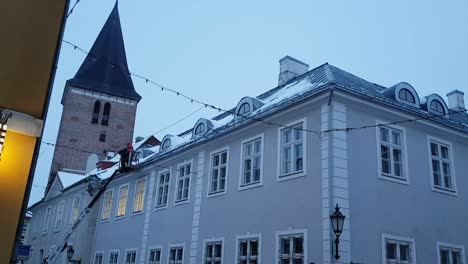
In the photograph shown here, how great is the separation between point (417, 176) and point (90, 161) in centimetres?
3054

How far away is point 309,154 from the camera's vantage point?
43.4 ft

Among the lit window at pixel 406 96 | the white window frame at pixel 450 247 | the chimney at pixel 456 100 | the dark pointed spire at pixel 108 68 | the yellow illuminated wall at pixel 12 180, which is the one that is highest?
the dark pointed spire at pixel 108 68

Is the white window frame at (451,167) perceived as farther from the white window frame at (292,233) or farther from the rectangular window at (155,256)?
the rectangular window at (155,256)

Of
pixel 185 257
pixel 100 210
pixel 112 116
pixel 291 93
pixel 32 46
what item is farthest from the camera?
pixel 112 116

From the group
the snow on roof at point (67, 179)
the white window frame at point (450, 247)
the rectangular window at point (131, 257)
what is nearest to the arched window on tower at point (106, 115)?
the snow on roof at point (67, 179)

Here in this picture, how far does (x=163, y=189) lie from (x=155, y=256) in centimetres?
284

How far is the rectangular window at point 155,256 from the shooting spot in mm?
19400

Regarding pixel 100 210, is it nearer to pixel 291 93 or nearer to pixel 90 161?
pixel 90 161

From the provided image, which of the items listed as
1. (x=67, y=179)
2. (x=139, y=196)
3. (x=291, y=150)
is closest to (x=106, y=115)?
(x=67, y=179)

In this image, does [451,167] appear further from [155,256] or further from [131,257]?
[131,257]

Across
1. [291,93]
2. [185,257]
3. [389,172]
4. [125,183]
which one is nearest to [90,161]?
[125,183]

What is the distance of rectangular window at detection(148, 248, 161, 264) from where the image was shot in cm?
1940

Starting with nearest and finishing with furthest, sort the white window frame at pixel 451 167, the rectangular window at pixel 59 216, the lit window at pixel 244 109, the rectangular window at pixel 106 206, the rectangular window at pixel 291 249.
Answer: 1. the rectangular window at pixel 291 249
2. the white window frame at pixel 451 167
3. the lit window at pixel 244 109
4. the rectangular window at pixel 106 206
5. the rectangular window at pixel 59 216

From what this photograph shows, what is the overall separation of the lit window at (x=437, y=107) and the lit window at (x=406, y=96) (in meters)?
0.98
